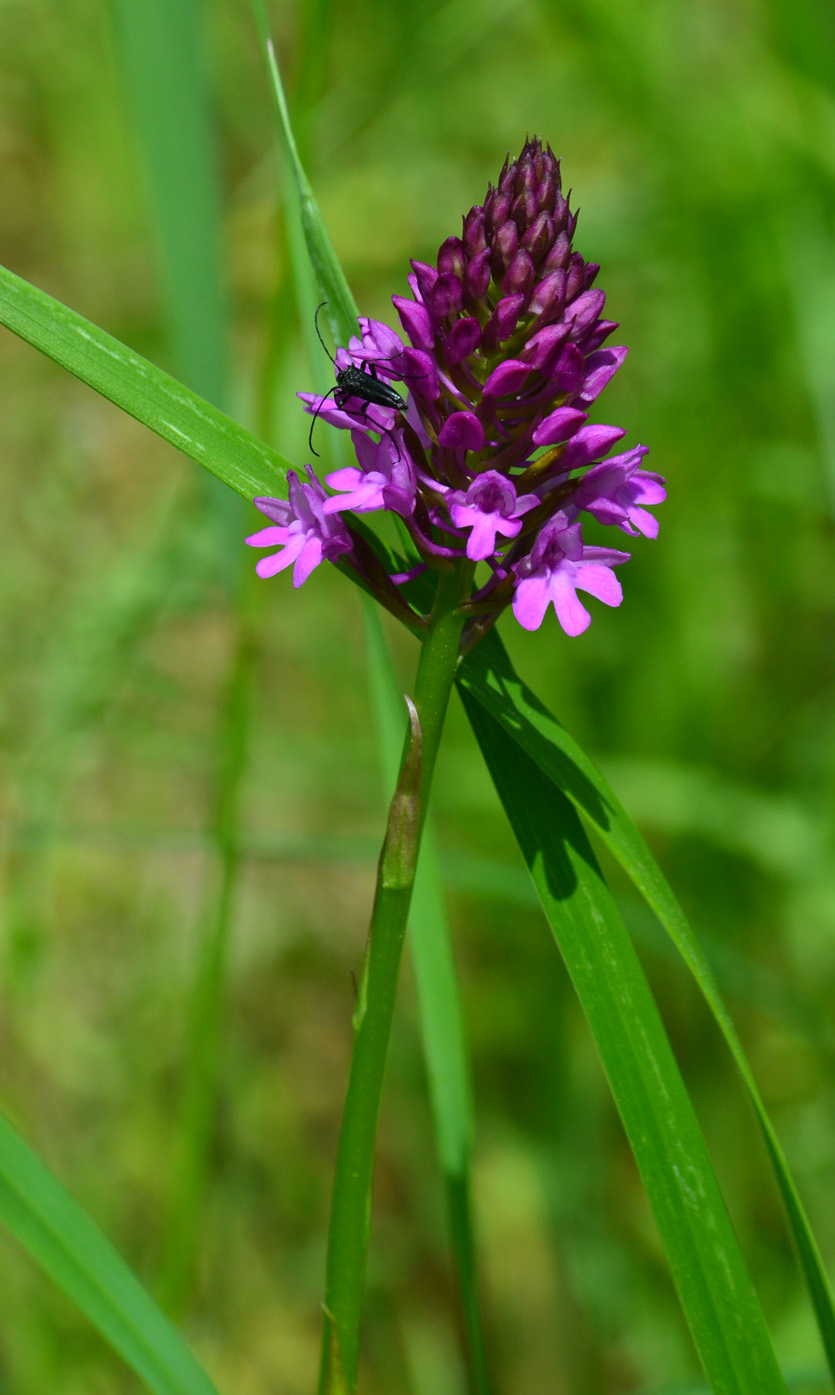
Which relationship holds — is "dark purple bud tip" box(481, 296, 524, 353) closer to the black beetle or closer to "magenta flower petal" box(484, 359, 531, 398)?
"magenta flower petal" box(484, 359, 531, 398)

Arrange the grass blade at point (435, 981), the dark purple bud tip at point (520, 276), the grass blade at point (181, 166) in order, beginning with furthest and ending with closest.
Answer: the grass blade at point (181, 166) < the grass blade at point (435, 981) < the dark purple bud tip at point (520, 276)

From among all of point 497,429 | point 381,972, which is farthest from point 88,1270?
point 497,429

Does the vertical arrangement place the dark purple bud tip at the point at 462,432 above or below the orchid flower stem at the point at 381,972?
above

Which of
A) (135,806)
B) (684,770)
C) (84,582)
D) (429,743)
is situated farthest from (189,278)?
(135,806)

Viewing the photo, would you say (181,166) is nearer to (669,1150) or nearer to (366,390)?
(366,390)

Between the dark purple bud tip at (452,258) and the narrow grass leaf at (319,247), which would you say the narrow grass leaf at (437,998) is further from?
the dark purple bud tip at (452,258)

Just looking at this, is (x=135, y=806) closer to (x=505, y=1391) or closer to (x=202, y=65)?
(x=505, y=1391)

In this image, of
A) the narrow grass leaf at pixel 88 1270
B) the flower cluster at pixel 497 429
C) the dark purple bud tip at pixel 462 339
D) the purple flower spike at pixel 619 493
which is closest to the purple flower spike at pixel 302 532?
the flower cluster at pixel 497 429

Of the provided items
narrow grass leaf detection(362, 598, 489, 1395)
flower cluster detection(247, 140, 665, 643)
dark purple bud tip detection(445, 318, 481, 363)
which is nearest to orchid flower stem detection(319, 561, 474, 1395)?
flower cluster detection(247, 140, 665, 643)
